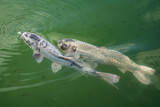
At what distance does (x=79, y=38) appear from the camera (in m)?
4.80

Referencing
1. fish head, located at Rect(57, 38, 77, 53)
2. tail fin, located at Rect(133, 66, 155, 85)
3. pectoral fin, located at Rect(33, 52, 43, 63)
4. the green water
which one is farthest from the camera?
fish head, located at Rect(57, 38, 77, 53)

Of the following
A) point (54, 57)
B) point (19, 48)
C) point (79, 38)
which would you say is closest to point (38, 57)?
point (54, 57)

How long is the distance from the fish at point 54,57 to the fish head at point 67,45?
0.33 meters

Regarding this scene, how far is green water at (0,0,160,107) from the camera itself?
148 inches

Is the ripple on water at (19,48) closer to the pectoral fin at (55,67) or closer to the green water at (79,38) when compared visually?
the green water at (79,38)

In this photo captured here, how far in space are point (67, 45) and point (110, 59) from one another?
90 cm

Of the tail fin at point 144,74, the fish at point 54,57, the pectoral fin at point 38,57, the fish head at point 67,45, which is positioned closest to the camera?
the fish at point 54,57

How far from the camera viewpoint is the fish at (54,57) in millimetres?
3620

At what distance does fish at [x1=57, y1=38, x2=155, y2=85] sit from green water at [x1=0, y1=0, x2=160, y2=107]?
143 millimetres

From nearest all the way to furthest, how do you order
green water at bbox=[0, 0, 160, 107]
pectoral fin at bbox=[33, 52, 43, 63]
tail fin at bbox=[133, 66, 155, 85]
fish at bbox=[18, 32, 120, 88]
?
fish at bbox=[18, 32, 120, 88] → green water at bbox=[0, 0, 160, 107] → tail fin at bbox=[133, 66, 155, 85] → pectoral fin at bbox=[33, 52, 43, 63]

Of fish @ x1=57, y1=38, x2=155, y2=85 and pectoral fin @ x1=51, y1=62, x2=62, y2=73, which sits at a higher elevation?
fish @ x1=57, y1=38, x2=155, y2=85

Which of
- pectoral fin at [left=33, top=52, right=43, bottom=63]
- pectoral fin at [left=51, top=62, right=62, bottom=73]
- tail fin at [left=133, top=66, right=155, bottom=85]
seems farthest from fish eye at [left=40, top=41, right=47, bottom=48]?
tail fin at [left=133, top=66, right=155, bottom=85]

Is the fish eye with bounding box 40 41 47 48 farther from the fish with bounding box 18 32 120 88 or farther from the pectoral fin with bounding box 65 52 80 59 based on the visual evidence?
the pectoral fin with bounding box 65 52 80 59

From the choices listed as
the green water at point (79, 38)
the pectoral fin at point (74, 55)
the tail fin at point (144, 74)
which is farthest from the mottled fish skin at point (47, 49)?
the tail fin at point (144, 74)
